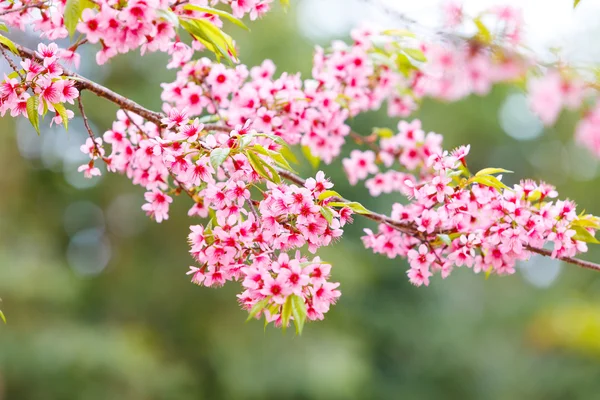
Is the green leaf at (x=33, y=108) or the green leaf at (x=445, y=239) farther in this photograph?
the green leaf at (x=445, y=239)

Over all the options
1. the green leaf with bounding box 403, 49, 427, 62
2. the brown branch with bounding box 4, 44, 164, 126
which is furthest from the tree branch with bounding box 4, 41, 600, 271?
the green leaf with bounding box 403, 49, 427, 62

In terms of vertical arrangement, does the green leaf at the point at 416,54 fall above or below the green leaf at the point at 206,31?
above

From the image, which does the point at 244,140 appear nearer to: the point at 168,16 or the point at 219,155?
the point at 219,155

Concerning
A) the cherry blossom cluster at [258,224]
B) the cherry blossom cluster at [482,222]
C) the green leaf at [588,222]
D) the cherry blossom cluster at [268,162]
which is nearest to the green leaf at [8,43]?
the cherry blossom cluster at [268,162]

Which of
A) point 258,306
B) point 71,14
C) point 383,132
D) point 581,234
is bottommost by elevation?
point 258,306

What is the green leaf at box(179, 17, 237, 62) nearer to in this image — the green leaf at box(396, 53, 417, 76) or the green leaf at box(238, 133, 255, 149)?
the green leaf at box(238, 133, 255, 149)

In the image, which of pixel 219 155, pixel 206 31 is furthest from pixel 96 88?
pixel 219 155

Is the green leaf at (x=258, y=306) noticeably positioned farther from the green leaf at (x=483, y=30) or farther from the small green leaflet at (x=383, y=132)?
the green leaf at (x=483, y=30)
